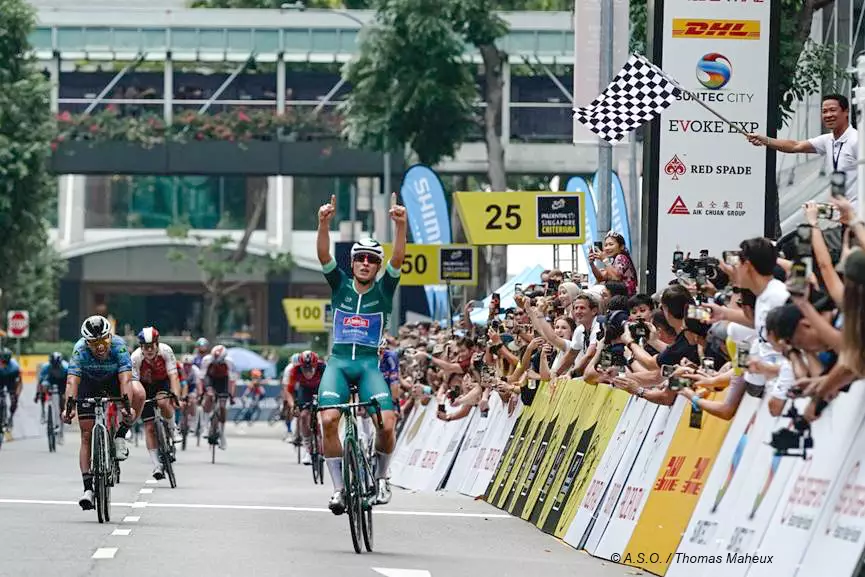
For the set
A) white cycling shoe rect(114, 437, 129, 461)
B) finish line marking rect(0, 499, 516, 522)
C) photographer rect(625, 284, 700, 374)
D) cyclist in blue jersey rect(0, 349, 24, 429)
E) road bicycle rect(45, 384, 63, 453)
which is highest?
photographer rect(625, 284, 700, 374)

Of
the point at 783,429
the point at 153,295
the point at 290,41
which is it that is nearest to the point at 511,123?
the point at 290,41

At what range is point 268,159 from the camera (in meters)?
51.8

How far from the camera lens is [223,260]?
8019cm

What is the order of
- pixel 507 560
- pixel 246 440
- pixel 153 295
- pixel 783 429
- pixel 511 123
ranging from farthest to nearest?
pixel 153 295 < pixel 511 123 < pixel 246 440 < pixel 507 560 < pixel 783 429

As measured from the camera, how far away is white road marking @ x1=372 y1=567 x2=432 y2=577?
13180mm

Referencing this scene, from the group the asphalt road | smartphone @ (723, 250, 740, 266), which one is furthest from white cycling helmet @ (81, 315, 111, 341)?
smartphone @ (723, 250, 740, 266)

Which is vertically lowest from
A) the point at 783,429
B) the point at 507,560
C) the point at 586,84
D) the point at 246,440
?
the point at 246,440

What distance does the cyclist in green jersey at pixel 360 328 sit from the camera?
15.4m

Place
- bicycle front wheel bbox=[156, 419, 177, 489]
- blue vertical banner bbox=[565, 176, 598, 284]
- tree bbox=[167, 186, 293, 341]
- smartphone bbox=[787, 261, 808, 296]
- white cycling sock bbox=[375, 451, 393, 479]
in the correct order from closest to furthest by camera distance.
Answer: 1. smartphone bbox=[787, 261, 808, 296]
2. white cycling sock bbox=[375, 451, 393, 479]
3. bicycle front wheel bbox=[156, 419, 177, 489]
4. blue vertical banner bbox=[565, 176, 598, 284]
5. tree bbox=[167, 186, 293, 341]

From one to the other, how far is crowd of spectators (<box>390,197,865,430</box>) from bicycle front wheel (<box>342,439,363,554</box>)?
6.40 ft

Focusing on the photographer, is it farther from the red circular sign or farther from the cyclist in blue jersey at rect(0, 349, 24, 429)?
the red circular sign

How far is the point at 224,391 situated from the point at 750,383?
2421 cm

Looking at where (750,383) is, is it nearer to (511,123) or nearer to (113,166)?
(113,166)

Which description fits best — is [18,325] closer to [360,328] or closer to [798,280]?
[360,328]
